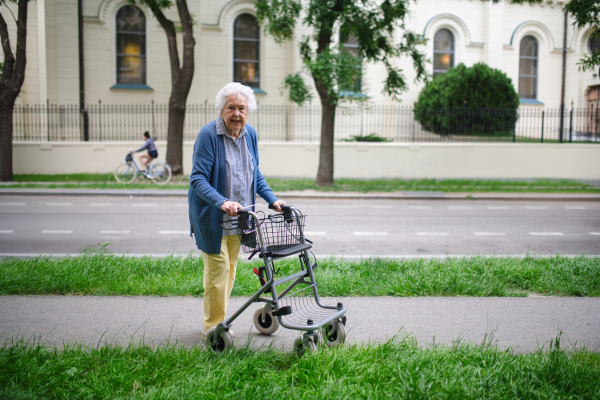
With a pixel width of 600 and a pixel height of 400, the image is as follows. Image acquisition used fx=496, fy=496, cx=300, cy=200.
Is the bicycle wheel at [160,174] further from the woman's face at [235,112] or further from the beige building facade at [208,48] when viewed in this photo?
the woman's face at [235,112]

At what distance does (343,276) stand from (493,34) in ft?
79.5

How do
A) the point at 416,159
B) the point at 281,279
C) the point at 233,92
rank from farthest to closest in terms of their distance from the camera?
the point at 416,159 → the point at 233,92 → the point at 281,279

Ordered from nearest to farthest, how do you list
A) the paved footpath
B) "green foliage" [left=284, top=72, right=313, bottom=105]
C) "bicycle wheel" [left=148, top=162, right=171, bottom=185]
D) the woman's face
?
the woman's face
the paved footpath
"green foliage" [left=284, top=72, right=313, bottom=105]
"bicycle wheel" [left=148, top=162, right=171, bottom=185]

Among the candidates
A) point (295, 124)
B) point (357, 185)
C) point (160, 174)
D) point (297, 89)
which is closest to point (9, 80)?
point (160, 174)

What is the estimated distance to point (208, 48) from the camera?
74.7ft

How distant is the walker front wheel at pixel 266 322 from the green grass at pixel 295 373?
42 cm

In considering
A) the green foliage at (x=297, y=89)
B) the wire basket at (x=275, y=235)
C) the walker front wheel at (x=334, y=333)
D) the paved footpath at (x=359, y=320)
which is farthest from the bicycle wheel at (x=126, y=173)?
the walker front wheel at (x=334, y=333)

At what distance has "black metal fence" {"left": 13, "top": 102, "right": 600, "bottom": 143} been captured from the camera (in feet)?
67.1

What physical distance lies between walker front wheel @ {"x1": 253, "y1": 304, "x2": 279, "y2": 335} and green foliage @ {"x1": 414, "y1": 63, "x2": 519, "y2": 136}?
17.4 m

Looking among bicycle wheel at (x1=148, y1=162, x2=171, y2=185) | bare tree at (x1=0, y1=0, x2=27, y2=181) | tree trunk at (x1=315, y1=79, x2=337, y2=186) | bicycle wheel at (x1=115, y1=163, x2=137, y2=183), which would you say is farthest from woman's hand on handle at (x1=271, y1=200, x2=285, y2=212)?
bare tree at (x1=0, y1=0, x2=27, y2=181)

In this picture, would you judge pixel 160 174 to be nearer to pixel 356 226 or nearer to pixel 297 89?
pixel 297 89

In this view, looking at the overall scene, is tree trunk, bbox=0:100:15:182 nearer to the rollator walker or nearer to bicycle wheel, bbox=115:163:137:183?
bicycle wheel, bbox=115:163:137:183

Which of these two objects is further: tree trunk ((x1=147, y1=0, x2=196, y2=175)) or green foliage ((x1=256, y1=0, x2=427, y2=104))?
tree trunk ((x1=147, y1=0, x2=196, y2=175))

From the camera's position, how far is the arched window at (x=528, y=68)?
90.7ft
